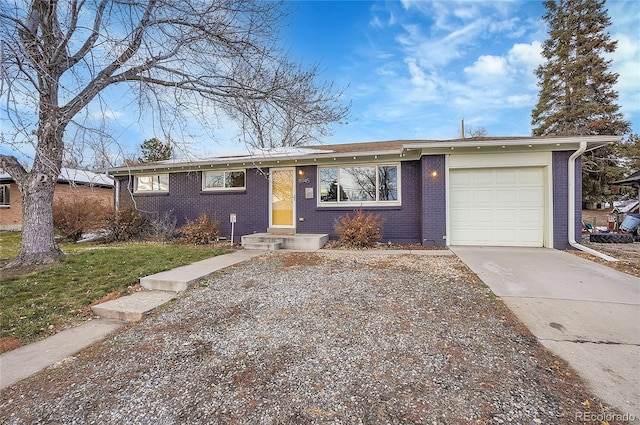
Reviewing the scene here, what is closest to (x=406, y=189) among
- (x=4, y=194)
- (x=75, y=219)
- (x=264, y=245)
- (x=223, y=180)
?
(x=264, y=245)

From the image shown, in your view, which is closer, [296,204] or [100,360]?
[100,360]

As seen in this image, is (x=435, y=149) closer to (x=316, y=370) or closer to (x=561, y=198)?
(x=561, y=198)

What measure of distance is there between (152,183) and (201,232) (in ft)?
12.2

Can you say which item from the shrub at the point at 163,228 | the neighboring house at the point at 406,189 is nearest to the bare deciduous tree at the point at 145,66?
the neighboring house at the point at 406,189

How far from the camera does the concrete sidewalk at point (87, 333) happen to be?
7.68 feet

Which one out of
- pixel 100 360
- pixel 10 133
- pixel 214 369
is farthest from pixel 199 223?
pixel 214 369

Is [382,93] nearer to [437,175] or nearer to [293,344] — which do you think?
[437,175]

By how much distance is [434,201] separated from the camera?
7.63 m

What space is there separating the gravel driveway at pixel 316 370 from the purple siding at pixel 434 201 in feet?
13.4

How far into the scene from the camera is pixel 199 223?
→ 917cm

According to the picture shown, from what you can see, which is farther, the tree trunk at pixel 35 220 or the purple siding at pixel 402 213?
the purple siding at pixel 402 213

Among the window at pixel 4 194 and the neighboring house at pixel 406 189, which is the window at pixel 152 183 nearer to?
the neighboring house at pixel 406 189

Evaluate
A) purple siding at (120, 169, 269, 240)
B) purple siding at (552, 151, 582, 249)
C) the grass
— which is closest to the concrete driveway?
purple siding at (552, 151, 582, 249)

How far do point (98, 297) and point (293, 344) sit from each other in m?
3.15
